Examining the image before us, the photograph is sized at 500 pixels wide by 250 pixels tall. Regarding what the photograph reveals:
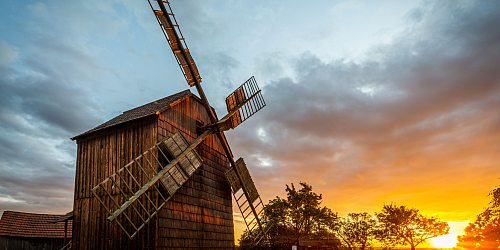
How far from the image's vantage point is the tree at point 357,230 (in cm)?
3478

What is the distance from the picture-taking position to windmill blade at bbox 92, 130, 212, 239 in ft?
43.1

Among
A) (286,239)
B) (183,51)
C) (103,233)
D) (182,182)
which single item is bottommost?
(286,239)

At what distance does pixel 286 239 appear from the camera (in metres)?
25.0

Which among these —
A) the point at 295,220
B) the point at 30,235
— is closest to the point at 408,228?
the point at 295,220

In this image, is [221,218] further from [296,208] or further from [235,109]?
[296,208]

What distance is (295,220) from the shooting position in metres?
26.0

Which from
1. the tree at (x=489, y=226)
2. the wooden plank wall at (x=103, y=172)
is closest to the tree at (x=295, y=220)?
the tree at (x=489, y=226)

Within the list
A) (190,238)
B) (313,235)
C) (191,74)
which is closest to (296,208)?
(313,235)

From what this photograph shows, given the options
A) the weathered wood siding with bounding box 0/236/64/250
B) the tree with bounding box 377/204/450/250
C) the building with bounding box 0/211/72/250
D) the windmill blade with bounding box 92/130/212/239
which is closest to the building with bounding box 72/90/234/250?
the windmill blade with bounding box 92/130/212/239

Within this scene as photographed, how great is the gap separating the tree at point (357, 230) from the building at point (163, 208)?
2129cm

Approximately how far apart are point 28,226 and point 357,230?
109 feet

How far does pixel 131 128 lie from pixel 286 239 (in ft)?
52.2

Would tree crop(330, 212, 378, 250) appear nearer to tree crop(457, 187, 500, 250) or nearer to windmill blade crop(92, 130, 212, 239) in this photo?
tree crop(457, 187, 500, 250)

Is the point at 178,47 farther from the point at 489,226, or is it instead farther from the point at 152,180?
the point at 489,226
